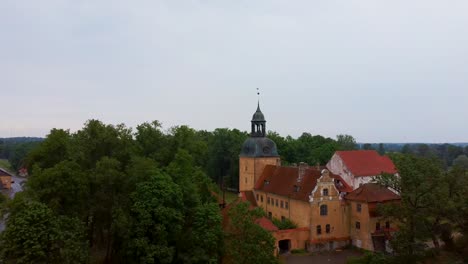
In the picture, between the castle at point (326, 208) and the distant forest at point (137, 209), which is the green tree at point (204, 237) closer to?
the distant forest at point (137, 209)

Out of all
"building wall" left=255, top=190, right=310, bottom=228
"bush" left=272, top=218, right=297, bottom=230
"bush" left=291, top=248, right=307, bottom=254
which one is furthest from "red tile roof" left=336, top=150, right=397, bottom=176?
"bush" left=291, top=248, right=307, bottom=254

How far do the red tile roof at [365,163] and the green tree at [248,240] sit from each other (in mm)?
23999

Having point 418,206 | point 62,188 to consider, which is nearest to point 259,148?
point 418,206

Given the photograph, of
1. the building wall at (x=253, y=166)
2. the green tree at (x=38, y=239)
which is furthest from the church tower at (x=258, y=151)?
the green tree at (x=38, y=239)

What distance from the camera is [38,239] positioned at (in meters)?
24.5

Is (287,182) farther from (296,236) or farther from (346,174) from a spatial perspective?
(346,174)

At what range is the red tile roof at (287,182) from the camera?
1673 inches

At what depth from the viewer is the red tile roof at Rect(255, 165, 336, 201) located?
1673 inches

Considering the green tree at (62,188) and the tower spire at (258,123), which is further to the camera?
the tower spire at (258,123)

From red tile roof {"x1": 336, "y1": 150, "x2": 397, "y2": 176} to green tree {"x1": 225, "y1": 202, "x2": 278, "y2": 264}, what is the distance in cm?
2400

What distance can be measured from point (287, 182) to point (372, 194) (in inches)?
357

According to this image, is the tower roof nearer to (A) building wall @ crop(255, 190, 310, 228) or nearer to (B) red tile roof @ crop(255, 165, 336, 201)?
(B) red tile roof @ crop(255, 165, 336, 201)

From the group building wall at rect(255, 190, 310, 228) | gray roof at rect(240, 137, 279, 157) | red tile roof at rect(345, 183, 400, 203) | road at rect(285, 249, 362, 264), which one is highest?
gray roof at rect(240, 137, 279, 157)

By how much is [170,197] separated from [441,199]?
20466mm
